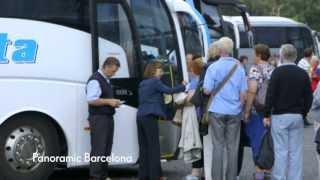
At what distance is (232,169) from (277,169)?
1.90 ft

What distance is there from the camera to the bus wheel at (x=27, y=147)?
31.8 feet

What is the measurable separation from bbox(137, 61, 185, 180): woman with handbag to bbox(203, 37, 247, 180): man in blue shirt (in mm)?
670

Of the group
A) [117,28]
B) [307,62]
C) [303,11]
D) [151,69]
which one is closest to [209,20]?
[307,62]

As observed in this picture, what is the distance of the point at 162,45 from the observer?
11.0 meters

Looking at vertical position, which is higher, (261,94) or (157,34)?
(157,34)

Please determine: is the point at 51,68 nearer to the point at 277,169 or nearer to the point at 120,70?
the point at 120,70

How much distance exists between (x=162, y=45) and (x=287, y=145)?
2495mm

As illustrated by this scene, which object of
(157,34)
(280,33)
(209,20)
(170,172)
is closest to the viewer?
(157,34)

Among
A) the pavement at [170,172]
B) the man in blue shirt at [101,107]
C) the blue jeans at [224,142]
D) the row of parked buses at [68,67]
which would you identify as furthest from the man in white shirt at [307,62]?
the man in blue shirt at [101,107]

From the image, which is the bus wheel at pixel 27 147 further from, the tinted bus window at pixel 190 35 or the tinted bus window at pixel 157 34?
the tinted bus window at pixel 190 35

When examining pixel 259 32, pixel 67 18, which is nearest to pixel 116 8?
pixel 67 18

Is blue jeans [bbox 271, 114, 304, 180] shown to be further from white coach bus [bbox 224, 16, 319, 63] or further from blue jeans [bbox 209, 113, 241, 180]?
white coach bus [bbox 224, 16, 319, 63]

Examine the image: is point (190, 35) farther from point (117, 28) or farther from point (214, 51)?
point (214, 51)

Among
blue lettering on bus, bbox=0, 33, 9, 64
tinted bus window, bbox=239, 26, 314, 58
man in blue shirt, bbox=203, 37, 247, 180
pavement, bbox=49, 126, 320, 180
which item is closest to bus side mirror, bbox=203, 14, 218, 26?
pavement, bbox=49, 126, 320, 180
